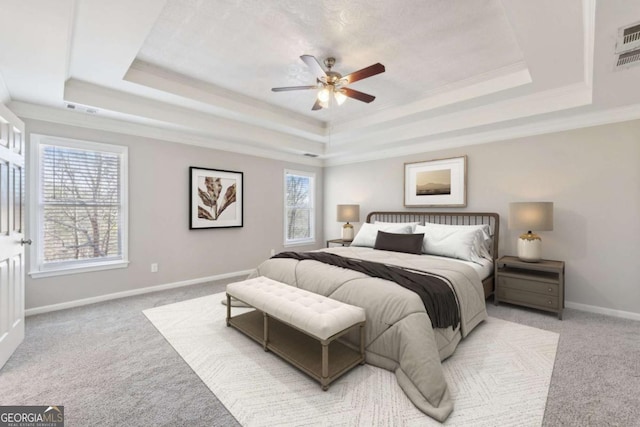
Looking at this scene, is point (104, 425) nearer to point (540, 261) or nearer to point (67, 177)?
point (67, 177)

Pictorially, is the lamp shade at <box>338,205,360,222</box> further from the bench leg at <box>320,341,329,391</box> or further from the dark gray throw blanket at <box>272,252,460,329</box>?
the bench leg at <box>320,341,329,391</box>

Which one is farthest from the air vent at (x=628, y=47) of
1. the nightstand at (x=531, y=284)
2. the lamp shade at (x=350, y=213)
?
the lamp shade at (x=350, y=213)

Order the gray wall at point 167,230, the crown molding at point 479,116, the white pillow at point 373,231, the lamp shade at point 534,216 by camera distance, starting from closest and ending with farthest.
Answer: the crown molding at point 479,116 < the lamp shade at point 534,216 < the gray wall at point 167,230 < the white pillow at point 373,231

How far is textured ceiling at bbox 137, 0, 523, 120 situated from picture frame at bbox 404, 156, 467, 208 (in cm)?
145

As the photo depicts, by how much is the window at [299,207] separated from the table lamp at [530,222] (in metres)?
3.88

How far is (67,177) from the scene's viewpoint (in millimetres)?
3479

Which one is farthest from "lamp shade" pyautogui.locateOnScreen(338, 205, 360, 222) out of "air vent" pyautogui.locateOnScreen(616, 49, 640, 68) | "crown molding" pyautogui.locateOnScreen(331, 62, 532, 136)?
"air vent" pyautogui.locateOnScreen(616, 49, 640, 68)

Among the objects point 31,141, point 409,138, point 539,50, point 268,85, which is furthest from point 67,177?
point 539,50

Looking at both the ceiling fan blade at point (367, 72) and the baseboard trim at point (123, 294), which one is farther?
the baseboard trim at point (123, 294)

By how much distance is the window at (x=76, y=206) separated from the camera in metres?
3.29

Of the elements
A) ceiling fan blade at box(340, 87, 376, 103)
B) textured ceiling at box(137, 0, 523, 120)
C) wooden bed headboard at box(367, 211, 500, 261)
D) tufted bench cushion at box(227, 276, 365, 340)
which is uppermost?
textured ceiling at box(137, 0, 523, 120)

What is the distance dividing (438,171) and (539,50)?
235 cm

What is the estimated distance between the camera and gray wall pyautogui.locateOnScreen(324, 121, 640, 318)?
316 centimetres

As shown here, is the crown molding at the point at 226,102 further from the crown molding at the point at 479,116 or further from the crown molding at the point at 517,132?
the crown molding at the point at 517,132
